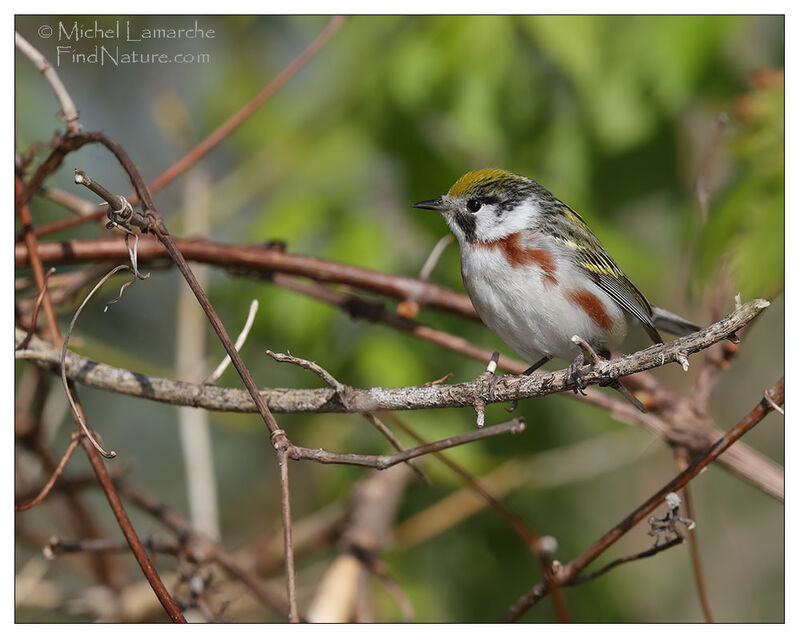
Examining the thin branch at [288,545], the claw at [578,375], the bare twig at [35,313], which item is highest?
the bare twig at [35,313]

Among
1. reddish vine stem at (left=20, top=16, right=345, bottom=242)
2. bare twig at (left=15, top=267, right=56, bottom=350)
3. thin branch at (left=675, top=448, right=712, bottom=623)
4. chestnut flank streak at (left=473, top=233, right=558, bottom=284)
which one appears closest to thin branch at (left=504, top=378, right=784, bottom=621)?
thin branch at (left=675, top=448, right=712, bottom=623)

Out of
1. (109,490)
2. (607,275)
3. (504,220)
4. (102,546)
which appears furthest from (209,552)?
(607,275)

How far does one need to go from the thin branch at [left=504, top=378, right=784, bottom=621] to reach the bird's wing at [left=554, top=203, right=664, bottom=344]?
0.52m

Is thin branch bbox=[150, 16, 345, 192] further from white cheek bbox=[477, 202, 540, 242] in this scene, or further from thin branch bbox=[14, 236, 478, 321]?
white cheek bbox=[477, 202, 540, 242]

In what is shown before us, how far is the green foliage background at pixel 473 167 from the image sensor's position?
8.88 ft

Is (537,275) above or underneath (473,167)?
underneath

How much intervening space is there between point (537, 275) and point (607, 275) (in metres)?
0.24

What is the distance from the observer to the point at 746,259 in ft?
7.04

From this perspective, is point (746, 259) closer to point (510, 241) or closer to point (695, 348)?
point (510, 241)

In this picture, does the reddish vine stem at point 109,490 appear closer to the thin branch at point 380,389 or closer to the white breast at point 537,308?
the thin branch at point 380,389

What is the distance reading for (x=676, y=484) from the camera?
1.62 meters

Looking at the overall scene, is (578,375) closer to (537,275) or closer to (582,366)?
(582,366)

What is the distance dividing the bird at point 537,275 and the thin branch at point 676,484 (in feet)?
1.49

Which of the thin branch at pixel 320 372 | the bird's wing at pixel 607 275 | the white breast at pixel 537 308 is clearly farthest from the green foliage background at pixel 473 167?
the thin branch at pixel 320 372
